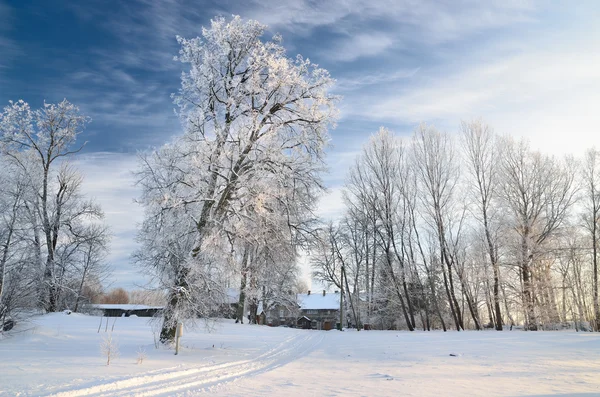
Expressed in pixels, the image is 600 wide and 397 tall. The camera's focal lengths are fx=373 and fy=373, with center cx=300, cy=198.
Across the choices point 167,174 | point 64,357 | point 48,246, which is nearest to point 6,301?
point 64,357

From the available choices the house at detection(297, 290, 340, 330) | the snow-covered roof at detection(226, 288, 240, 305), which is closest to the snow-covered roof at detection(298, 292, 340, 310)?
the house at detection(297, 290, 340, 330)

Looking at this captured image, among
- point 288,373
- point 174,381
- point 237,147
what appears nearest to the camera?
point 174,381

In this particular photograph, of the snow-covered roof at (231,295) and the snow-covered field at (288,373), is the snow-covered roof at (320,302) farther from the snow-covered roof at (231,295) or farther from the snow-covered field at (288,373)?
the snow-covered field at (288,373)

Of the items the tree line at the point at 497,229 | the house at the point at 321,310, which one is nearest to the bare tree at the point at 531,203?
the tree line at the point at 497,229

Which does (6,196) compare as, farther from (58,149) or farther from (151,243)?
(151,243)

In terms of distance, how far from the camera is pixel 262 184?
471 inches

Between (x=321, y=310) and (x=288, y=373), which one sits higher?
(x=288, y=373)

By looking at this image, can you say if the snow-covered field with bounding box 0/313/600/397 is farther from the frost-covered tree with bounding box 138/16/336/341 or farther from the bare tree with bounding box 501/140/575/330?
the bare tree with bounding box 501/140/575/330

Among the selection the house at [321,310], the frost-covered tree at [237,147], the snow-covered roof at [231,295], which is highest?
the frost-covered tree at [237,147]

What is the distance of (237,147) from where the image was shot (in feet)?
41.2

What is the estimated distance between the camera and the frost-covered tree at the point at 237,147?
1203 centimetres

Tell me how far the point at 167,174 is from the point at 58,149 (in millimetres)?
15481

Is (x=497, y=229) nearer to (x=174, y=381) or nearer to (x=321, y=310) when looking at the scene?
(x=174, y=381)

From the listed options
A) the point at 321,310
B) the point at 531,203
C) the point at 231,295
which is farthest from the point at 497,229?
the point at 321,310
